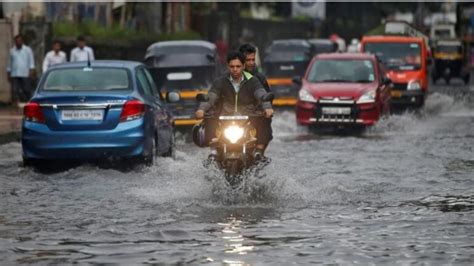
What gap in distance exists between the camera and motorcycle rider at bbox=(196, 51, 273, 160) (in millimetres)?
14453

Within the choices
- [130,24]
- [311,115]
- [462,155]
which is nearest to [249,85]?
[462,155]

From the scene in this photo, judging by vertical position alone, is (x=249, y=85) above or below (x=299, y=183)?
above

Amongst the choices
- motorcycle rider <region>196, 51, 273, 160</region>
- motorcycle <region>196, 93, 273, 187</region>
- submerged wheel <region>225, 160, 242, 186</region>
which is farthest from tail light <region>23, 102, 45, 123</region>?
submerged wheel <region>225, 160, 242, 186</region>

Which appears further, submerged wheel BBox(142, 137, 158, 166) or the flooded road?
submerged wheel BBox(142, 137, 158, 166)

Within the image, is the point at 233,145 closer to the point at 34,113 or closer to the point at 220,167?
the point at 220,167

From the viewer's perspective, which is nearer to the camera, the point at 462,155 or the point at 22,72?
the point at 462,155

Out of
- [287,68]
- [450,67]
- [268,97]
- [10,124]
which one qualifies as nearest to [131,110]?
[268,97]

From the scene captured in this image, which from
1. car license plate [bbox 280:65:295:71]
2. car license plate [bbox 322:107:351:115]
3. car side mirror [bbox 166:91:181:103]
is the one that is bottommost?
car license plate [bbox 322:107:351:115]

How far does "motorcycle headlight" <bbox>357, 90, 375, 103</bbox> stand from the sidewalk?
21.0ft

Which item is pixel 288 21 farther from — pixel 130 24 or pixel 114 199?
pixel 114 199

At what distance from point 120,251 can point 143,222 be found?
6.01 ft

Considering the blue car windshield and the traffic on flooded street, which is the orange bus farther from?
the blue car windshield

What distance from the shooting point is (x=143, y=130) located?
17.6 metres

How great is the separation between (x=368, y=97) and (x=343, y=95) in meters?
0.54
